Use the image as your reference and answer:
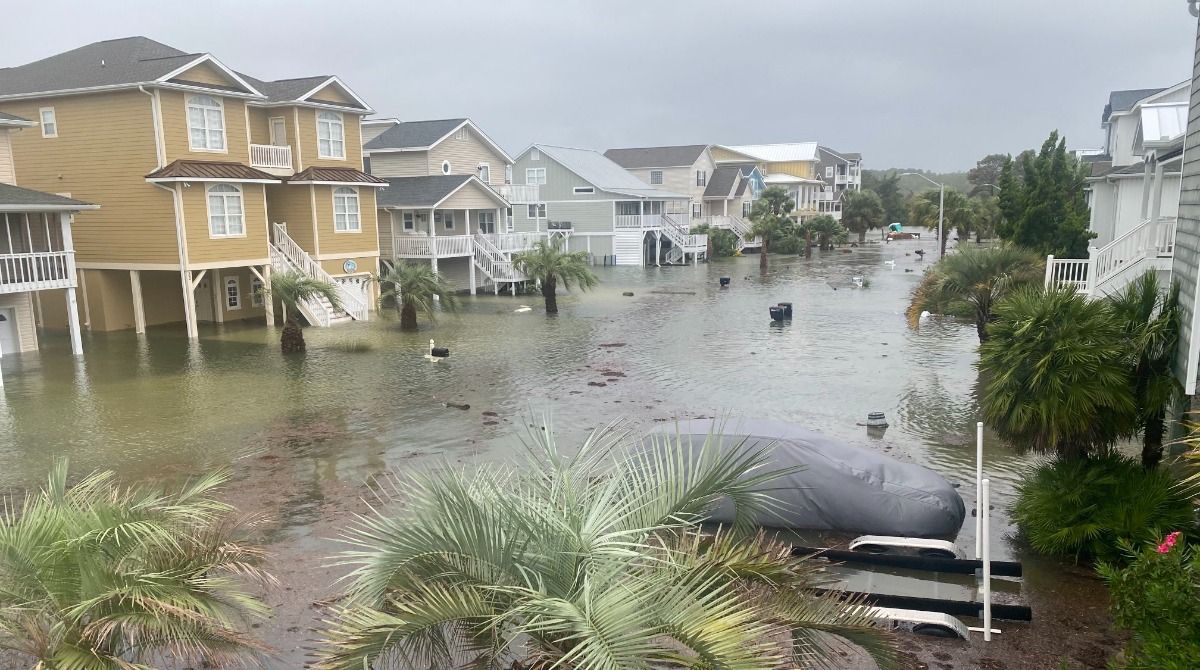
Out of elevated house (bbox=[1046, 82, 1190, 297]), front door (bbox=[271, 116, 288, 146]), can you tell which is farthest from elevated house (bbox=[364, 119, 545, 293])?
elevated house (bbox=[1046, 82, 1190, 297])

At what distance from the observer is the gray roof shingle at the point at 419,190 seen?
119 feet

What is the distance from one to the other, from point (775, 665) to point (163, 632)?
3.49 metres

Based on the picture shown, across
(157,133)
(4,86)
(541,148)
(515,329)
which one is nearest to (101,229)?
(157,133)

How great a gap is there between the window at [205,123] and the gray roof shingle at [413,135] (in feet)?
41.9

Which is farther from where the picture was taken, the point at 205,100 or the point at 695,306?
the point at 695,306

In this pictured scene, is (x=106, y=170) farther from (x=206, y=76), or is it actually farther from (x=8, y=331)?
(x=8, y=331)

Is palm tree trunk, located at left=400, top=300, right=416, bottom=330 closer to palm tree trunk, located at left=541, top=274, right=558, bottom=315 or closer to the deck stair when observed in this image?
the deck stair

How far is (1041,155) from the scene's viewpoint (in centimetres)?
2678

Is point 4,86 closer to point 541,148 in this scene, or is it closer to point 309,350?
point 309,350

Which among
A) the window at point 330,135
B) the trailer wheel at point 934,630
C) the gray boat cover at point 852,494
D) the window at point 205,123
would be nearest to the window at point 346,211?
the window at point 330,135

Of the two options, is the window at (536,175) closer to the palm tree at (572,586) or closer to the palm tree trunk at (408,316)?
the palm tree trunk at (408,316)

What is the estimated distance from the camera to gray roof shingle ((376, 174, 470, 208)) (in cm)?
3619

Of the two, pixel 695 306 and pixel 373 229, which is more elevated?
pixel 373 229

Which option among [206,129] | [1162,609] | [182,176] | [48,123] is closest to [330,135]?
[206,129]
